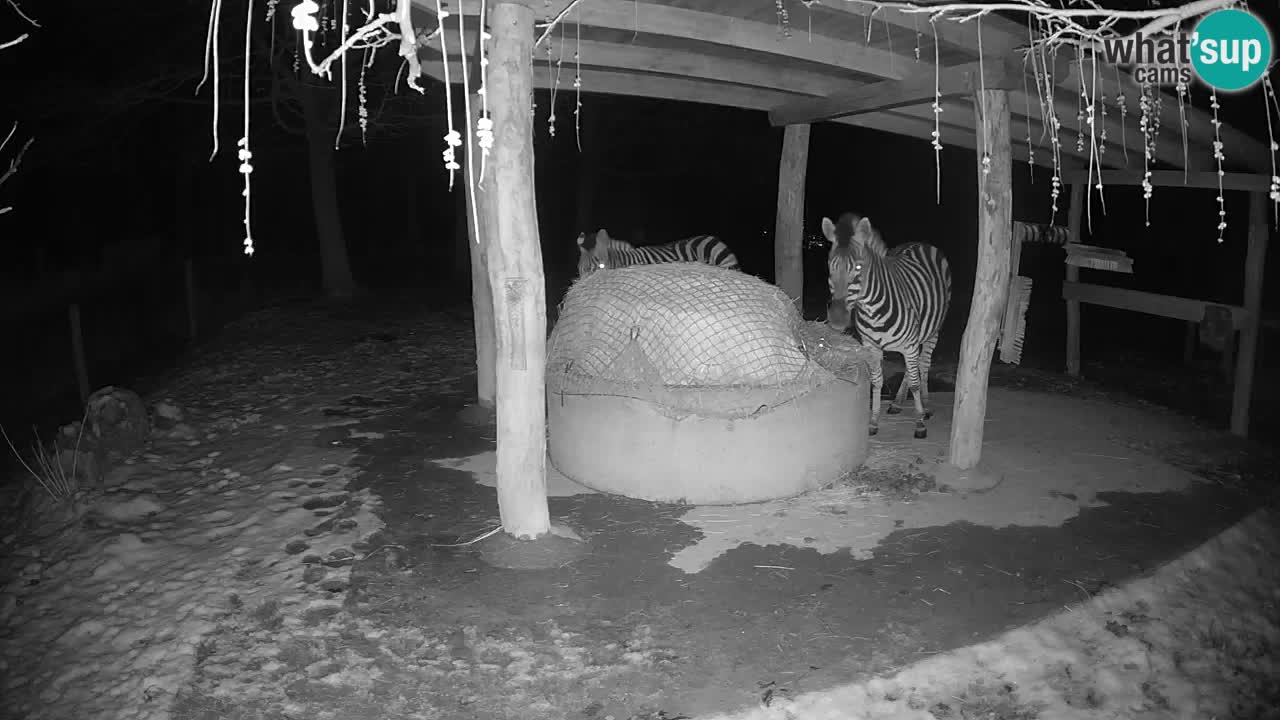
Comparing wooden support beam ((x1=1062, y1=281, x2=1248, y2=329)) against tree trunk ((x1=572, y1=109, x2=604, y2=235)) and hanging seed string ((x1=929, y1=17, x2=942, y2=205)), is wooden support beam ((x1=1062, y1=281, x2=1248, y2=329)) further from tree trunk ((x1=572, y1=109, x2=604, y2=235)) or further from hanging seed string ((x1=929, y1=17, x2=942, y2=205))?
tree trunk ((x1=572, y1=109, x2=604, y2=235))

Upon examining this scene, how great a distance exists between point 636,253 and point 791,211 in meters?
1.98

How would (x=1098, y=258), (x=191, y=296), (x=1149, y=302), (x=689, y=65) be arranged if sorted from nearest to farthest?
(x=689, y=65) → (x=1149, y=302) → (x=1098, y=258) → (x=191, y=296)

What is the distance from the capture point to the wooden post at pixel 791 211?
28.9 ft

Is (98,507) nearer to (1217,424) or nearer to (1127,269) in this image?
(1217,424)

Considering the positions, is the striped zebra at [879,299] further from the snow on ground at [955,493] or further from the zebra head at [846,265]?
the snow on ground at [955,493]

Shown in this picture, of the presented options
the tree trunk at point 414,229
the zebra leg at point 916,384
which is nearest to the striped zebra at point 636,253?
the zebra leg at point 916,384

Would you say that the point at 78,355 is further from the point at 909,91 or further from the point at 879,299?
the point at 909,91

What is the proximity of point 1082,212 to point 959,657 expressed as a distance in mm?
8478

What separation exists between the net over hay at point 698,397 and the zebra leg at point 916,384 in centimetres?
107

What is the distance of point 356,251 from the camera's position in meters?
26.5

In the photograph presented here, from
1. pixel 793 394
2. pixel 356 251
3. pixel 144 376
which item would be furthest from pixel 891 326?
pixel 356 251

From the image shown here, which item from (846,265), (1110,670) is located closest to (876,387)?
(846,265)

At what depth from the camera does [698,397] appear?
5.40m

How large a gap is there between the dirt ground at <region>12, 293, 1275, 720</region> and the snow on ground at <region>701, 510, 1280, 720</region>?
0.12m
